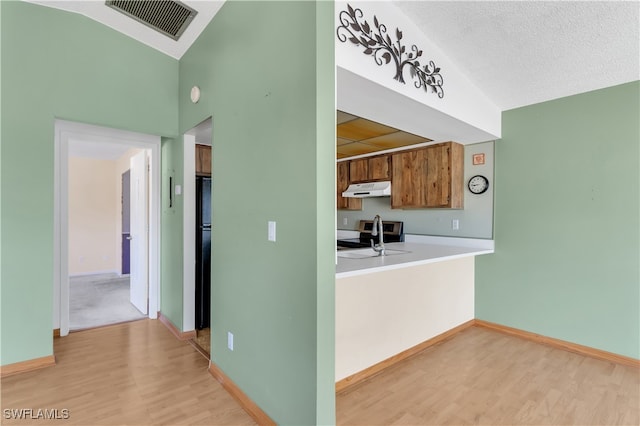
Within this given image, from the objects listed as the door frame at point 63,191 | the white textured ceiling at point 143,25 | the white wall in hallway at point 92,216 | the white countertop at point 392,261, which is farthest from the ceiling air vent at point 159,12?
the white wall in hallway at point 92,216

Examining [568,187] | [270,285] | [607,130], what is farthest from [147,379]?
[607,130]

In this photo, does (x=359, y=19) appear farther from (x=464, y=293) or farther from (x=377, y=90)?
(x=464, y=293)

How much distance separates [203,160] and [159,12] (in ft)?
4.58

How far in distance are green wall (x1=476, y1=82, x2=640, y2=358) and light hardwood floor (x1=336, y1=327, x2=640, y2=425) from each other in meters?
0.39

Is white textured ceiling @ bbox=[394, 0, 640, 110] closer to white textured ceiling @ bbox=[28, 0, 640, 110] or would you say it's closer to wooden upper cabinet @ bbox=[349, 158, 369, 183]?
white textured ceiling @ bbox=[28, 0, 640, 110]

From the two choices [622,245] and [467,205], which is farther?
[467,205]

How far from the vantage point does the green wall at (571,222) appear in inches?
102

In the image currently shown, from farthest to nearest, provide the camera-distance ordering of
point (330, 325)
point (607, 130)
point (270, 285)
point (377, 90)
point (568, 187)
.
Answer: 1. point (568, 187)
2. point (607, 130)
3. point (377, 90)
4. point (270, 285)
5. point (330, 325)

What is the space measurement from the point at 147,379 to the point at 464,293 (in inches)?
126

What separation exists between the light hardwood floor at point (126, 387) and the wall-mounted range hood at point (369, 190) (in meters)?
2.68

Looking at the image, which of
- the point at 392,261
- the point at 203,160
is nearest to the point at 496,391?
the point at 392,261


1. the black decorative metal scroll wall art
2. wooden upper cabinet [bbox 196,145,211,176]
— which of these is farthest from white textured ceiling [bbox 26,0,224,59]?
the black decorative metal scroll wall art

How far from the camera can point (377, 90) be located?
206cm

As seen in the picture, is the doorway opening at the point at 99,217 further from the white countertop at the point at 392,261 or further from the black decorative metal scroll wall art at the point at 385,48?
the black decorative metal scroll wall art at the point at 385,48
